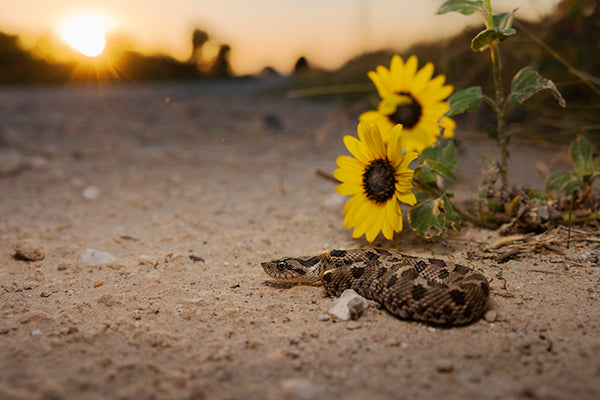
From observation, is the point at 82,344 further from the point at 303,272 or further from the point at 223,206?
the point at 223,206

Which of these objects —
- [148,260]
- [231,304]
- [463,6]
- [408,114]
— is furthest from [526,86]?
[148,260]

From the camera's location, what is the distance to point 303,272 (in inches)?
138

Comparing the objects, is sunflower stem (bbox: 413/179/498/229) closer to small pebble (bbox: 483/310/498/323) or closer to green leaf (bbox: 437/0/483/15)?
small pebble (bbox: 483/310/498/323)

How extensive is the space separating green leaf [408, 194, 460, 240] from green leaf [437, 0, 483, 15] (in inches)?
51.9

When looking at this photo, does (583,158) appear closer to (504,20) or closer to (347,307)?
(504,20)

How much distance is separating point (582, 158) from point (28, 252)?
484cm

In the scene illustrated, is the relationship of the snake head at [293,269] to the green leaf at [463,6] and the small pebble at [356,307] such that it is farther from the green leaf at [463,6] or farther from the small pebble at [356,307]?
the green leaf at [463,6]

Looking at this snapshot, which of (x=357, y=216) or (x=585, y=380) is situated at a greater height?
(x=357, y=216)

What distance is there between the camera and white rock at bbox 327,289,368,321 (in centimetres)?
279

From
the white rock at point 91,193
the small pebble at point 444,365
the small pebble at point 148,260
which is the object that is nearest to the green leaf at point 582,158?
the small pebble at point 444,365

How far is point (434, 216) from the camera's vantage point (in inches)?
131

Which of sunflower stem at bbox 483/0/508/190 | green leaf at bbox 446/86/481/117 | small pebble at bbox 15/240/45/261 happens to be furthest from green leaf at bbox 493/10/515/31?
small pebble at bbox 15/240/45/261

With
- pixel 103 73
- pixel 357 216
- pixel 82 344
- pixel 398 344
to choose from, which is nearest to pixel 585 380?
pixel 398 344

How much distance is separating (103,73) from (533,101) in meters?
14.9
